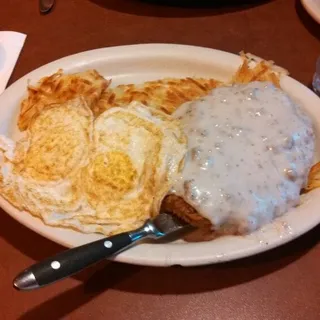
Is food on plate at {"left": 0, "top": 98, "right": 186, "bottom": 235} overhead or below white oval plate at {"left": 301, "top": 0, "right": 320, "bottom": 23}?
below

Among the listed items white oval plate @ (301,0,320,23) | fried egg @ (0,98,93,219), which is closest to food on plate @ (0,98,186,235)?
fried egg @ (0,98,93,219)

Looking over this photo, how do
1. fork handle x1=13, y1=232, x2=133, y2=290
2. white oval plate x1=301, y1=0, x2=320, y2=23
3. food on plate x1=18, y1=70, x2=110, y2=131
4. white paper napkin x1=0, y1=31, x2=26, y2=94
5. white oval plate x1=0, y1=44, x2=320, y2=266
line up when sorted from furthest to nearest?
1. white oval plate x1=301, y1=0, x2=320, y2=23
2. white paper napkin x1=0, y1=31, x2=26, y2=94
3. food on plate x1=18, y1=70, x2=110, y2=131
4. white oval plate x1=0, y1=44, x2=320, y2=266
5. fork handle x1=13, y1=232, x2=133, y2=290

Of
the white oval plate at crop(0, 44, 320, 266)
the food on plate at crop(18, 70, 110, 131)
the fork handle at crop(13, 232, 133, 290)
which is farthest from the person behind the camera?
the food on plate at crop(18, 70, 110, 131)

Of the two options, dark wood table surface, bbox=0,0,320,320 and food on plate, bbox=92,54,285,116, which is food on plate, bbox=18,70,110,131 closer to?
food on plate, bbox=92,54,285,116

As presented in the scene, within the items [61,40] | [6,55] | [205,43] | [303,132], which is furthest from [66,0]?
[303,132]

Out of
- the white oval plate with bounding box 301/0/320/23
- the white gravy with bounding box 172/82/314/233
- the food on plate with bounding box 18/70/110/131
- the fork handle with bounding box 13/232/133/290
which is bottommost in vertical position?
the fork handle with bounding box 13/232/133/290

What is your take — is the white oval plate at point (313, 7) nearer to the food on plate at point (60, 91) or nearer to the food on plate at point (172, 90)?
the food on plate at point (172, 90)

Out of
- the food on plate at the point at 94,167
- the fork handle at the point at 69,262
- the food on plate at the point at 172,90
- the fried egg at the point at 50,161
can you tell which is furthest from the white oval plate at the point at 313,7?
the fork handle at the point at 69,262
